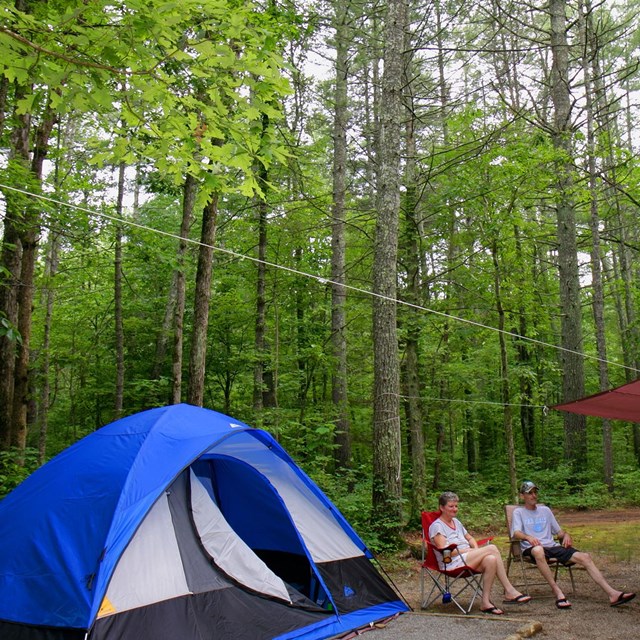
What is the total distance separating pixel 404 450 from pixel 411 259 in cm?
839

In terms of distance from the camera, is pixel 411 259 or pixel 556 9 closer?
pixel 411 259

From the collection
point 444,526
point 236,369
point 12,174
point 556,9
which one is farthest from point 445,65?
point 444,526

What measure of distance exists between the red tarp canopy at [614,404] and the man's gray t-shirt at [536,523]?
1.13 m

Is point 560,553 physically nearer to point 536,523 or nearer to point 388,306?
point 536,523

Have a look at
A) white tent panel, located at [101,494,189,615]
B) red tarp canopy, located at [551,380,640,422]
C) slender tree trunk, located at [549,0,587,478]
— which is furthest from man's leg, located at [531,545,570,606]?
slender tree trunk, located at [549,0,587,478]

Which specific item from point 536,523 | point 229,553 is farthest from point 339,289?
point 229,553

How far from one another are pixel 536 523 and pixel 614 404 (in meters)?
1.47

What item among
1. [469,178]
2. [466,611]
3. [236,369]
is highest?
[469,178]

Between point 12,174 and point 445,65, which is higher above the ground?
point 445,65

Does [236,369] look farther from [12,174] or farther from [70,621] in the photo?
[70,621]

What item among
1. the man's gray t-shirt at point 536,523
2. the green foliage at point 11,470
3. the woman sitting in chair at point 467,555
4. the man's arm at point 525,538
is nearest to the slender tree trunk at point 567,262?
the man's gray t-shirt at point 536,523

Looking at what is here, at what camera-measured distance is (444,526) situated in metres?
5.02

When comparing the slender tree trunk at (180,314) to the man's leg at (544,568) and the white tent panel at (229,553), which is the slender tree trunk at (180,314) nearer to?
the white tent panel at (229,553)

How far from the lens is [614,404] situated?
596 cm
